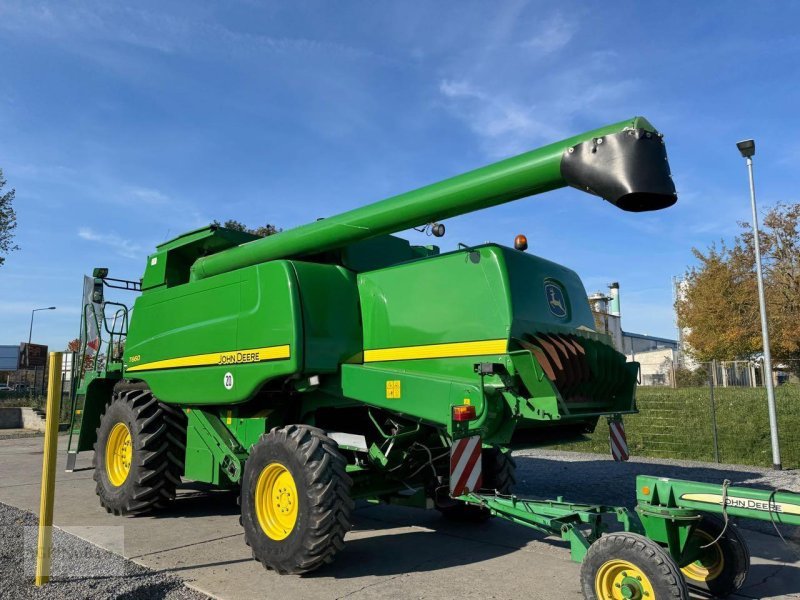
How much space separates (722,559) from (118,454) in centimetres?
671

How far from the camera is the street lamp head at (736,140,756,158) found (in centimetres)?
1066

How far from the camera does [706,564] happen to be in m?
4.49

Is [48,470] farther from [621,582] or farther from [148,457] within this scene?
[621,582]

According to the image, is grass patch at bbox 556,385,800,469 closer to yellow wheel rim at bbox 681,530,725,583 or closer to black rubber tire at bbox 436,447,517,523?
black rubber tire at bbox 436,447,517,523

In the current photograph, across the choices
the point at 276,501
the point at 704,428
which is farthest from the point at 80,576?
the point at 704,428

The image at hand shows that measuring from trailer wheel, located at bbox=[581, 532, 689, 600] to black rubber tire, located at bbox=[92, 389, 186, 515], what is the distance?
5.02 metres

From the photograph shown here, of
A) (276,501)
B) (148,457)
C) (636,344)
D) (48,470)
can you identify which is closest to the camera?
(48,470)

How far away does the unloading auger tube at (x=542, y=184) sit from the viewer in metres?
4.02

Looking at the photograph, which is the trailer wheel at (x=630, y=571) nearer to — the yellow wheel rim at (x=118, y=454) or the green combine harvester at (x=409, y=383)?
the green combine harvester at (x=409, y=383)

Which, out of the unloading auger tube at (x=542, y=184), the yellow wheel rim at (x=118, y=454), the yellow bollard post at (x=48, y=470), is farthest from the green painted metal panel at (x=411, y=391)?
the yellow wheel rim at (x=118, y=454)

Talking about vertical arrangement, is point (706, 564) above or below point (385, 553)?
above

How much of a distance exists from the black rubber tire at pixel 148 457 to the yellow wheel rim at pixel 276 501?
89.0 inches

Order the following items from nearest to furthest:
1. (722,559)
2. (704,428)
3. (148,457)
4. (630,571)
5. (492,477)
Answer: (630,571)
(722,559)
(492,477)
(148,457)
(704,428)

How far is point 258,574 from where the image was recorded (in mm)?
5051
